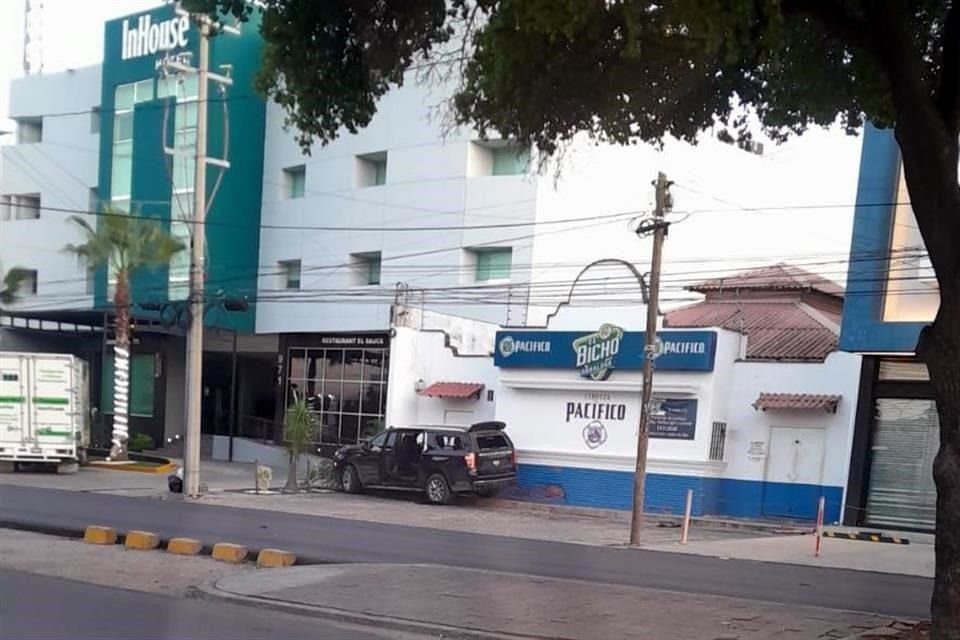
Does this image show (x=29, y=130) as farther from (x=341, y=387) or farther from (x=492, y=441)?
(x=492, y=441)

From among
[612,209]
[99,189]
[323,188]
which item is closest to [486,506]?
[612,209]

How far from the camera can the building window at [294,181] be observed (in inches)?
1532

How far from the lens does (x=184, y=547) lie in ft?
48.8

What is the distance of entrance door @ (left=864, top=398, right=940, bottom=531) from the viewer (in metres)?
22.9

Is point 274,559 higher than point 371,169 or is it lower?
lower

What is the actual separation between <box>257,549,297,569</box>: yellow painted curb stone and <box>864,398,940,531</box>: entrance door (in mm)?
14612

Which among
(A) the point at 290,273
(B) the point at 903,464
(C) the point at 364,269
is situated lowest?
(B) the point at 903,464

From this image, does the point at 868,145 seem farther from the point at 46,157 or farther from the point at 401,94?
the point at 46,157

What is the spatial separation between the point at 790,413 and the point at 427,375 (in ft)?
36.2

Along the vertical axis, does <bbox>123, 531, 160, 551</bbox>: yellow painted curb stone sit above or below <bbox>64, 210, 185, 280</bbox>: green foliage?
below

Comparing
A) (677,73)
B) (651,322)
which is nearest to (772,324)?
(651,322)

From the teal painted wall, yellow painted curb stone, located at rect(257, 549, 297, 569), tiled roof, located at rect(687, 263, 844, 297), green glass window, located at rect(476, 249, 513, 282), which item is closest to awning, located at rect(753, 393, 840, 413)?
tiled roof, located at rect(687, 263, 844, 297)

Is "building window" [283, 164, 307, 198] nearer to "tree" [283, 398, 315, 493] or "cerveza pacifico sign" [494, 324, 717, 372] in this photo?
"tree" [283, 398, 315, 493]

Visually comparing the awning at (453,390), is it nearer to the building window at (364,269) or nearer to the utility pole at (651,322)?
the building window at (364,269)
